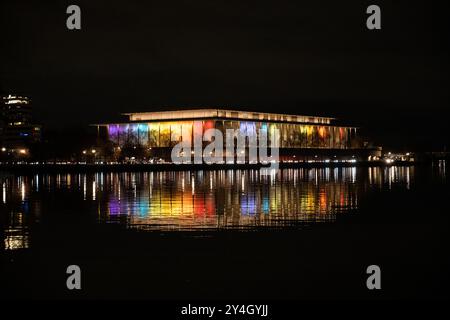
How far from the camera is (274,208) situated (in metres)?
21.4

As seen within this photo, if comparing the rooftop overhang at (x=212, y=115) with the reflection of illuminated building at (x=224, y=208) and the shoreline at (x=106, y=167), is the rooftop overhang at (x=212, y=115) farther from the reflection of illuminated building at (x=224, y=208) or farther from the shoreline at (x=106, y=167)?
the reflection of illuminated building at (x=224, y=208)

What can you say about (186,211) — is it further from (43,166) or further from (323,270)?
(43,166)

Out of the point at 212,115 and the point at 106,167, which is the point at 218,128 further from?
the point at 106,167

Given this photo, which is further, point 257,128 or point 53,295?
point 257,128

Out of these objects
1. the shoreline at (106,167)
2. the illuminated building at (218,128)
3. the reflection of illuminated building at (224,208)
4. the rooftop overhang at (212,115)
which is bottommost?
the reflection of illuminated building at (224,208)

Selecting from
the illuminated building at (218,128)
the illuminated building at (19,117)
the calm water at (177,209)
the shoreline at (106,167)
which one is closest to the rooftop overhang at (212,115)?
the illuminated building at (218,128)

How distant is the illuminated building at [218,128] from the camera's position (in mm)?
94750

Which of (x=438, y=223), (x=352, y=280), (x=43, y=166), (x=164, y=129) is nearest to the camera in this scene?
(x=352, y=280)

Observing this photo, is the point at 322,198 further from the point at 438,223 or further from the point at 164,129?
the point at 164,129

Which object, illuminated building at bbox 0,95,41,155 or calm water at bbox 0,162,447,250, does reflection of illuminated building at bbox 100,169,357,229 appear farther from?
illuminated building at bbox 0,95,41,155

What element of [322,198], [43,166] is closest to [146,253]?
[322,198]

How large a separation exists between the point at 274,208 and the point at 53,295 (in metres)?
11.9
